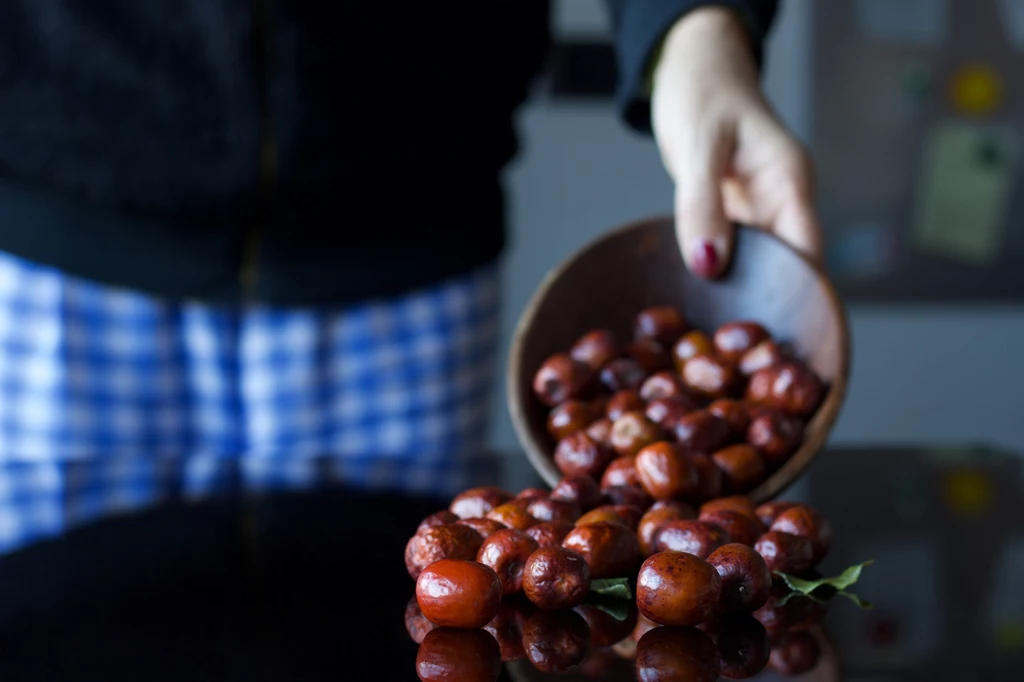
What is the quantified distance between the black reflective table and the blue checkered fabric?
29 centimetres

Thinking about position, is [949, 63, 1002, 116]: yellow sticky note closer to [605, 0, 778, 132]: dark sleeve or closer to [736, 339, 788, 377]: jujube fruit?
[605, 0, 778, 132]: dark sleeve

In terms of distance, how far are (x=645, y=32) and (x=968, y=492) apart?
513 mm

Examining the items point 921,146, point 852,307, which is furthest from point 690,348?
point 921,146

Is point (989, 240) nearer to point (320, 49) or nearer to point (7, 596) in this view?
point (320, 49)

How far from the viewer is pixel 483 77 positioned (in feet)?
3.93

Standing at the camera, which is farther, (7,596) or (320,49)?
(320,49)

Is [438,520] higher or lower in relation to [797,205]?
lower

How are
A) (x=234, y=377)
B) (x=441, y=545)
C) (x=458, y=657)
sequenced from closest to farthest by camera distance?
1. (x=458, y=657)
2. (x=441, y=545)
3. (x=234, y=377)

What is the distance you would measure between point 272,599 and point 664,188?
193 centimetres

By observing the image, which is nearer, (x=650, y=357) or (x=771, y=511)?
(x=771, y=511)

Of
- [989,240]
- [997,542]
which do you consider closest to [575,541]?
[997,542]

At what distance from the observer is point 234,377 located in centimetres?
122

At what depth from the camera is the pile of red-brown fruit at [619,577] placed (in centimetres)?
55

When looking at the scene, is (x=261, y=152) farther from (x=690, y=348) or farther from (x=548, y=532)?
(x=548, y=532)
